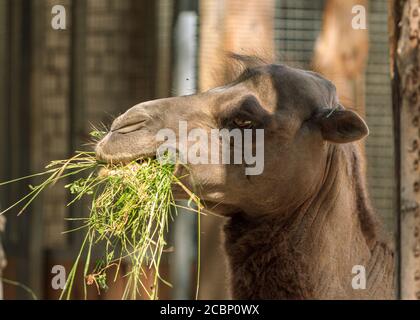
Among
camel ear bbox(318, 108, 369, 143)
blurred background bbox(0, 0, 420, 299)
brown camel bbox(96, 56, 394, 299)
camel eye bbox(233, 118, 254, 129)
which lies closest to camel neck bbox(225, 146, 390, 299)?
brown camel bbox(96, 56, 394, 299)

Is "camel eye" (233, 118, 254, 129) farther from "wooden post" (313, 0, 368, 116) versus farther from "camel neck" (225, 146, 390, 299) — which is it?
"wooden post" (313, 0, 368, 116)

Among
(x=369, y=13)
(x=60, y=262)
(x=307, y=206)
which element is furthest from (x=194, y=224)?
(x=307, y=206)

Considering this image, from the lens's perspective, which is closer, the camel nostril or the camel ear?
the camel nostril

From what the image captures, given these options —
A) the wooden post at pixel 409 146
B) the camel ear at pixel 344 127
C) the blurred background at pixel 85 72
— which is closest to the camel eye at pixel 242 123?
the camel ear at pixel 344 127

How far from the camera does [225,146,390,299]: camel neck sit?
4258mm

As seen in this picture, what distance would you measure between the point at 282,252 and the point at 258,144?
44cm

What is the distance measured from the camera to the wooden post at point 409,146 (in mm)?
4176

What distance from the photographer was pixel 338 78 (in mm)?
7148

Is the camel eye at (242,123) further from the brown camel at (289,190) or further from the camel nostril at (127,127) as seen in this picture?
the camel nostril at (127,127)

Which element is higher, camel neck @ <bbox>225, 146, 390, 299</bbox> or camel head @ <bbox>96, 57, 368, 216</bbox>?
camel head @ <bbox>96, 57, 368, 216</bbox>

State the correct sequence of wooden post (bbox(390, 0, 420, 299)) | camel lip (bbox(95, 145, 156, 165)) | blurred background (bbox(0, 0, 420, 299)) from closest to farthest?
camel lip (bbox(95, 145, 156, 165)), wooden post (bbox(390, 0, 420, 299)), blurred background (bbox(0, 0, 420, 299))

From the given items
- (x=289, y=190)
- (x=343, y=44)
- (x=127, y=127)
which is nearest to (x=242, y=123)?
(x=289, y=190)
